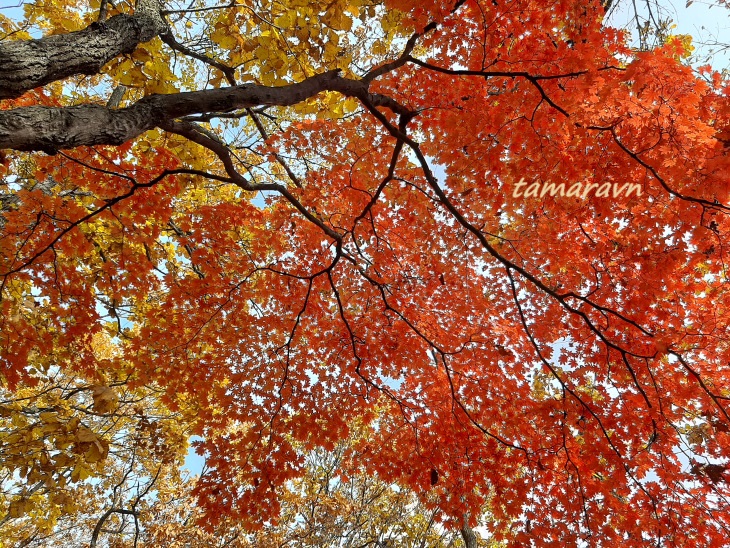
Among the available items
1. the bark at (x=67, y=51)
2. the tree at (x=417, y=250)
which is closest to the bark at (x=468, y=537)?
the tree at (x=417, y=250)

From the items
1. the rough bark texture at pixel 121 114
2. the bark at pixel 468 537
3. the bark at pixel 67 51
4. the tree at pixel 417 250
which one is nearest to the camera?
the rough bark texture at pixel 121 114

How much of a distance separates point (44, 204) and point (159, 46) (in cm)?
208

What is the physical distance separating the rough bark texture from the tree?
21 millimetres

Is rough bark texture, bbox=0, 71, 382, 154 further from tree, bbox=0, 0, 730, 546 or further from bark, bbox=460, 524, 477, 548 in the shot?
bark, bbox=460, 524, 477, 548

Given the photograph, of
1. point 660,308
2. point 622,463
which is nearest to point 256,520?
point 622,463

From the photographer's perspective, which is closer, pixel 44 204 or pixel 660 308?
pixel 44 204

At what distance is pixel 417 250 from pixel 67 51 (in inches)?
199

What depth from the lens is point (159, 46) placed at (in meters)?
4.22

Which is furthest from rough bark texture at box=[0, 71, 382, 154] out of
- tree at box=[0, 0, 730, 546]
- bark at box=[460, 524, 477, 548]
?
bark at box=[460, 524, 477, 548]

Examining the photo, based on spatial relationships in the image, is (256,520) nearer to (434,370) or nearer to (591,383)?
(434,370)

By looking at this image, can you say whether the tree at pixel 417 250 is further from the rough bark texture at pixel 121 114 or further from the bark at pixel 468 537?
the bark at pixel 468 537

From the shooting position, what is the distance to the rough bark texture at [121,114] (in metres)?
2.03

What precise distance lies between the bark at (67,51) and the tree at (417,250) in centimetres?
2

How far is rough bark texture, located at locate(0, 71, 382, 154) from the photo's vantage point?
2.03 m
